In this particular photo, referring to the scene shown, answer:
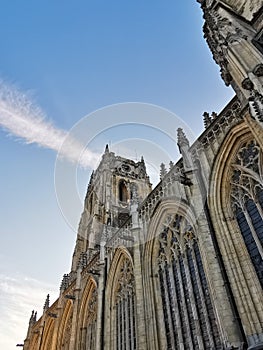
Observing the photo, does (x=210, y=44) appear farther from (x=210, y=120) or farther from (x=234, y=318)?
(x=234, y=318)

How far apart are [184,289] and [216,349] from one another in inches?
109

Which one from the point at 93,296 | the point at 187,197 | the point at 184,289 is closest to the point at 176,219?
the point at 187,197

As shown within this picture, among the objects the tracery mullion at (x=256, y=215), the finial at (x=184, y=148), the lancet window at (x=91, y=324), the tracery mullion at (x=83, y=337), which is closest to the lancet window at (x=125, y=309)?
the lancet window at (x=91, y=324)

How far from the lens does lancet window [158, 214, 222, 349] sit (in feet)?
34.5

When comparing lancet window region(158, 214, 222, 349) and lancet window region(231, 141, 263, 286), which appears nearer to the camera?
lancet window region(231, 141, 263, 286)

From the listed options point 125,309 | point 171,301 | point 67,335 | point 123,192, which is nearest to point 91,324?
point 67,335

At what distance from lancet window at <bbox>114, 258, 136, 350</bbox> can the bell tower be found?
1082 cm

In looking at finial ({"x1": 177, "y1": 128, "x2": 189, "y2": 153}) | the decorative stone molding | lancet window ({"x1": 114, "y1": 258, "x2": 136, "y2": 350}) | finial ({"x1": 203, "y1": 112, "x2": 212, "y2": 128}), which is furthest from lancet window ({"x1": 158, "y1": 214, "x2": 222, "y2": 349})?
the decorative stone molding

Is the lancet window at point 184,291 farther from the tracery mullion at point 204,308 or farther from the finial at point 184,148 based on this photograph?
the finial at point 184,148

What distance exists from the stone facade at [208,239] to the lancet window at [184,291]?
0.13 feet

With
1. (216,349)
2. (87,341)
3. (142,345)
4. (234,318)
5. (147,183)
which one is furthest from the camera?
(147,183)

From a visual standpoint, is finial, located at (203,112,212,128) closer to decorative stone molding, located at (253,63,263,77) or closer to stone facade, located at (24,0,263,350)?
stone facade, located at (24,0,263,350)

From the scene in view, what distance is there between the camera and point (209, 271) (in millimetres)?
10000

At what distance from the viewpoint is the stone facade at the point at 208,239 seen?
8.84 metres
